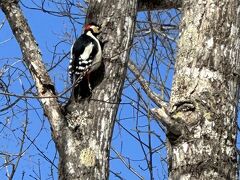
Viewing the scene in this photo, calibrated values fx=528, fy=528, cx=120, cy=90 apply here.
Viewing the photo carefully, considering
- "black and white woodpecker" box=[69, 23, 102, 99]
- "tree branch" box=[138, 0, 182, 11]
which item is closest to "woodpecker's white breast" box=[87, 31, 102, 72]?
"black and white woodpecker" box=[69, 23, 102, 99]

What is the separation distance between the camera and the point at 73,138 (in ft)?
8.50

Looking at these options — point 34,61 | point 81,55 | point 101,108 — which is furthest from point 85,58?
point 101,108

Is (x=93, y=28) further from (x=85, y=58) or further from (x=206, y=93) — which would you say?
(x=206, y=93)

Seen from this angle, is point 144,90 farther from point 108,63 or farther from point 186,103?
point 186,103

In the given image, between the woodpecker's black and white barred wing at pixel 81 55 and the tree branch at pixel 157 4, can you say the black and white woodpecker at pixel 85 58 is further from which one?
the tree branch at pixel 157 4

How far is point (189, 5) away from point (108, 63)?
66 centimetres

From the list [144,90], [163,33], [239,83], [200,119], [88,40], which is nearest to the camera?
[200,119]

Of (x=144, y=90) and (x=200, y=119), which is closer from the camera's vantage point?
(x=200, y=119)

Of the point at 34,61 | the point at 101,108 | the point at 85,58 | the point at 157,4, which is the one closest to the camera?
the point at 101,108

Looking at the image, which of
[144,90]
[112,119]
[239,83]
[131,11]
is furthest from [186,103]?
[144,90]

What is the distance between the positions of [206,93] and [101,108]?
2.53ft

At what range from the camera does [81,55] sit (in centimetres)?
319

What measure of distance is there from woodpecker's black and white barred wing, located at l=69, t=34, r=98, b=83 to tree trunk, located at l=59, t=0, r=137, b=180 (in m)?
0.14

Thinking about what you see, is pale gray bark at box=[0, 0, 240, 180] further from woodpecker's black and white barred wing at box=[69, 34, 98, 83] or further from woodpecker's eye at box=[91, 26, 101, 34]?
woodpecker's black and white barred wing at box=[69, 34, 98, 83]
